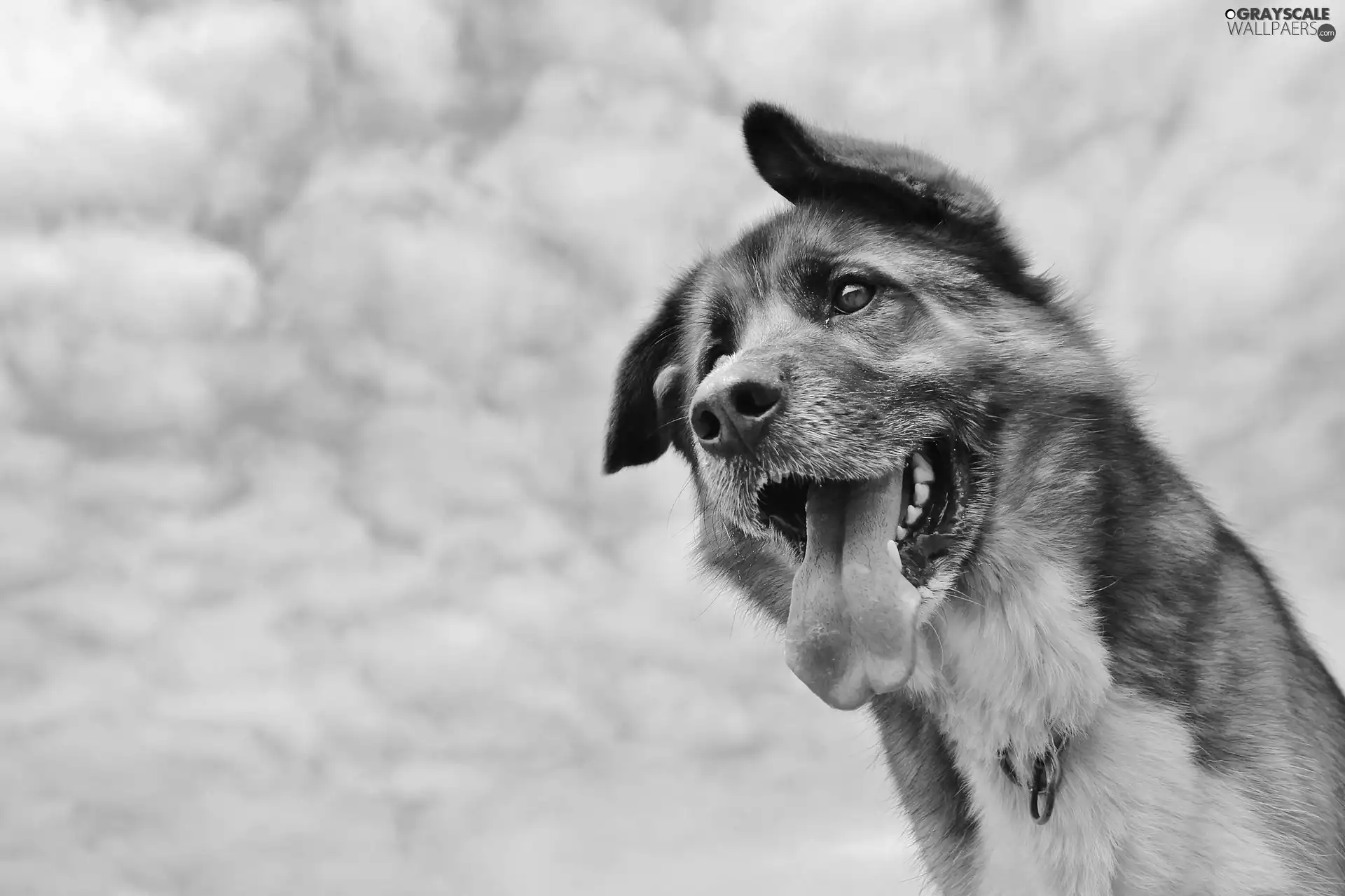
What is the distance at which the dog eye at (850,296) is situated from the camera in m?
4.82

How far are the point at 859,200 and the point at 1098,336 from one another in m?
1.19

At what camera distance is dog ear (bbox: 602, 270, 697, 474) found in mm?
5668

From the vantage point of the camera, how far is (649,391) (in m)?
5.87

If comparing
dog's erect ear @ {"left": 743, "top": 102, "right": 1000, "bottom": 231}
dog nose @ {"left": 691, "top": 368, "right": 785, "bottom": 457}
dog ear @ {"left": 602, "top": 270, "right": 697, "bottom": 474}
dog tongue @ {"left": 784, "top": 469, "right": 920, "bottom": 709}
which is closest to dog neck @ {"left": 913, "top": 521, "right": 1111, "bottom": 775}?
dog tongue @ {"left": 784, "top": 469, "right": 920, "bottom": 709}

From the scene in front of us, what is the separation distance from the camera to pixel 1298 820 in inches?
160

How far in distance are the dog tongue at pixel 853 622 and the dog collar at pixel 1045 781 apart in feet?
2.05

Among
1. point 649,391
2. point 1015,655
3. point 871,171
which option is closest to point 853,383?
point 871,171

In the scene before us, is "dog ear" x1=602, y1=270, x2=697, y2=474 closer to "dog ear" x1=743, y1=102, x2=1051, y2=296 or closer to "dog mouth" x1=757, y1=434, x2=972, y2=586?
"dog ear" x1=743, y1=102, x2=1051, y2=296

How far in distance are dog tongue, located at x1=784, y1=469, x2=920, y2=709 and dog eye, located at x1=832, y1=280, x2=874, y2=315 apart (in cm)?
101

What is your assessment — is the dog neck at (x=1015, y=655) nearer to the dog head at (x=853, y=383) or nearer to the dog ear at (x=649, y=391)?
the dog head at (x=853, y=383)

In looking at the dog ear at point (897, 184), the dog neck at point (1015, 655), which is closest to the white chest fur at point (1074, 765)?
the dog neck at point (1015, 655)

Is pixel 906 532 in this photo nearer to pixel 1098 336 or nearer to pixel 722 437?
pixel 722 437

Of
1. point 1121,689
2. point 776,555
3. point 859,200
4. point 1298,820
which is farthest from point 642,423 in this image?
point 1298,820

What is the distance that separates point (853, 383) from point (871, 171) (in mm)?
882
